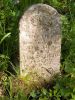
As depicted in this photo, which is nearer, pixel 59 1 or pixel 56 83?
pixel 56 83

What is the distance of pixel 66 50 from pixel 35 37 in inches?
23.8

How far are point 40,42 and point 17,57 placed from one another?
0.51 m

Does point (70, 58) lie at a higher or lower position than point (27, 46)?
lower

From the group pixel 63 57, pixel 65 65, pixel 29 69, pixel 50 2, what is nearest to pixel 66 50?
pixel 63 57

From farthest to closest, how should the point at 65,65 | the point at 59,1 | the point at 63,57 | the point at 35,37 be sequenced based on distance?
the point at 59,1 < the point at 63,57 < the point at 65,65 < the point at 35,37

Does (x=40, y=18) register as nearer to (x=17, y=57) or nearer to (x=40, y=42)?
(x=40, y=42)

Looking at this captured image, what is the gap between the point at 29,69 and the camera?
8.94 feet

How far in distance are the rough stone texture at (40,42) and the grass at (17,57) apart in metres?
0.13

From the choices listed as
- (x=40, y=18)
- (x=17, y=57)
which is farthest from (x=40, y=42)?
(x=17, y=57)

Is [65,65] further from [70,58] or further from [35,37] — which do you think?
[35,37]

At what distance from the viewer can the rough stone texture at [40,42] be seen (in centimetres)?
247

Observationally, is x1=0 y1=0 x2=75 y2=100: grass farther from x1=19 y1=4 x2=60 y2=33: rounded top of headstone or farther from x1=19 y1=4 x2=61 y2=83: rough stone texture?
x1=19 y1=4 x2=60 y2=33: rounded top of headstone

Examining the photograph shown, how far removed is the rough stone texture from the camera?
8.11ft

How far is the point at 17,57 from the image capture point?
3023 millimetres
